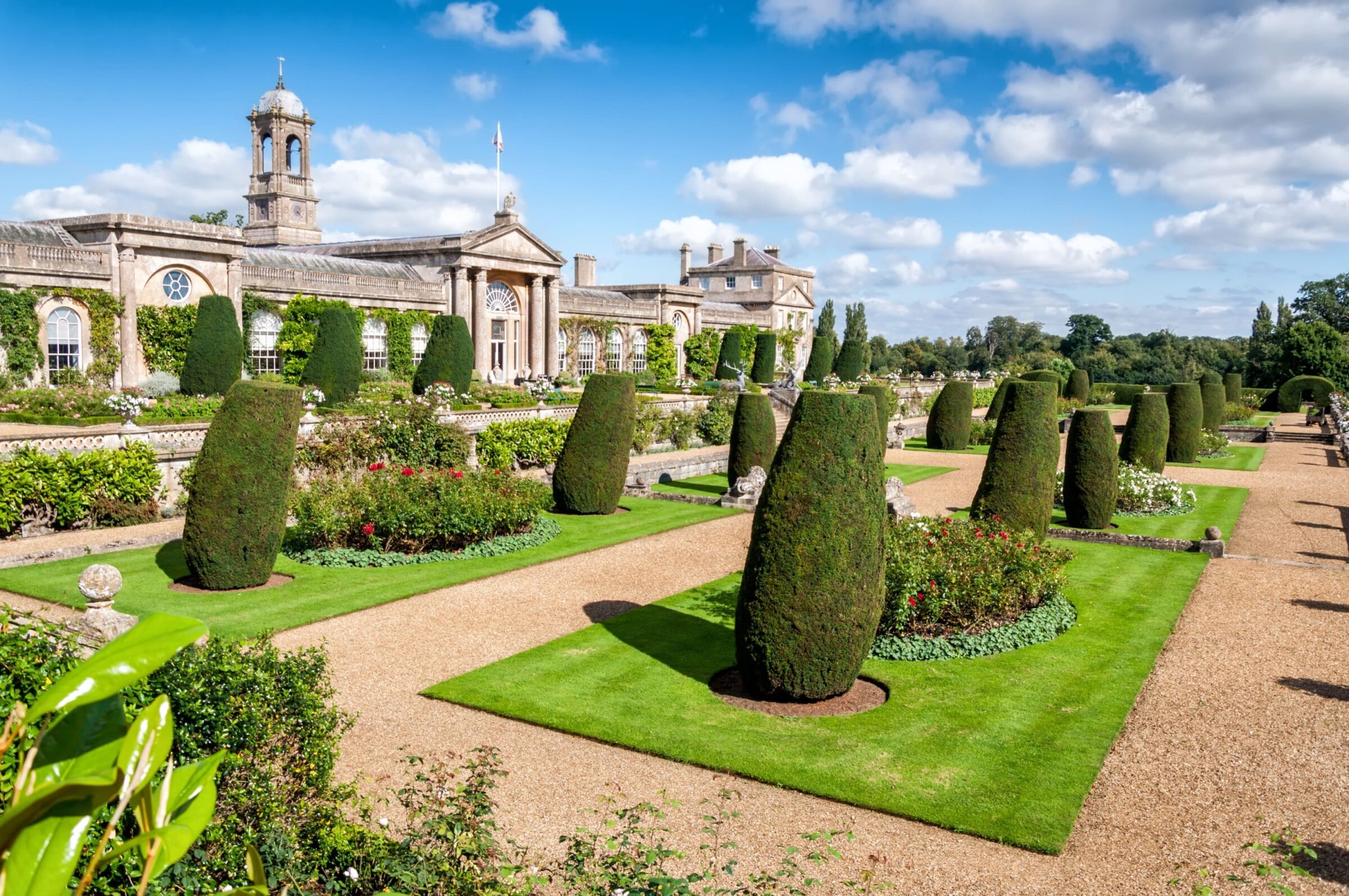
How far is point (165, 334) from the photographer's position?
2936cm

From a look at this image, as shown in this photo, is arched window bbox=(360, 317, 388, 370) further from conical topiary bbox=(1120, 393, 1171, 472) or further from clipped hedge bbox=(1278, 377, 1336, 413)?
clipped hedge bbox=(1278, 377, 1336, 413)

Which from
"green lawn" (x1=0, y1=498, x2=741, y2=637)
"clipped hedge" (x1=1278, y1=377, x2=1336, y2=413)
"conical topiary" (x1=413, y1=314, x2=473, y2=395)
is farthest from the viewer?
"clipped hedge" (x1=1278, y1=377, x2=1336, y2=413)

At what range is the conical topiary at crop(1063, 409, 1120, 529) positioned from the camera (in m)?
17.4

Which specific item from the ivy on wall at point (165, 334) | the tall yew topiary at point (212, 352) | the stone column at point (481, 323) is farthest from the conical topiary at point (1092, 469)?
the stone column at point (481, 323)

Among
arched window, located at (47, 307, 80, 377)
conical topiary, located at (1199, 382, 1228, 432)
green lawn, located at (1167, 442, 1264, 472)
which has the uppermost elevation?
arched window, located at (47, 307, 80, 377)

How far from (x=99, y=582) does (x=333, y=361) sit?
21.6m

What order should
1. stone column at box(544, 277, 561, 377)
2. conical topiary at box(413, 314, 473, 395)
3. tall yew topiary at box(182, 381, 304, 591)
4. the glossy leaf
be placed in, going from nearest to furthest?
the glossy leaf → tall yew topiary at box(182, 381, 304, 591) → conical topiary at box(413, 314, 473, 395) → stone column at box(544, 277, 561, 377)

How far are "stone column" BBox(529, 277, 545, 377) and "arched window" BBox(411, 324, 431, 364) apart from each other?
226 inches

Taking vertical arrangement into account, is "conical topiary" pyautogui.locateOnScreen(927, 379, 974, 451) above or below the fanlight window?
below

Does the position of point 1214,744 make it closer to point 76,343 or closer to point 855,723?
point 855,723

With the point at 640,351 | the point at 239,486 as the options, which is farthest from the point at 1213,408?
the point at 239,486

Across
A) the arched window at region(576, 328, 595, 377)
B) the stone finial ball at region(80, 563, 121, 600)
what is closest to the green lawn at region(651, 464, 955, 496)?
the stone finial ball at region(80, 563, 121, 600)

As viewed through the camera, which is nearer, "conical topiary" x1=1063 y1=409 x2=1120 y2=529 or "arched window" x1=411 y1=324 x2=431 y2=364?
"conical topiary" x1=1063 y1=409 x2=1120 y2=529

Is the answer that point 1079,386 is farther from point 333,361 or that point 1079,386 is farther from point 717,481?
point 333,361
